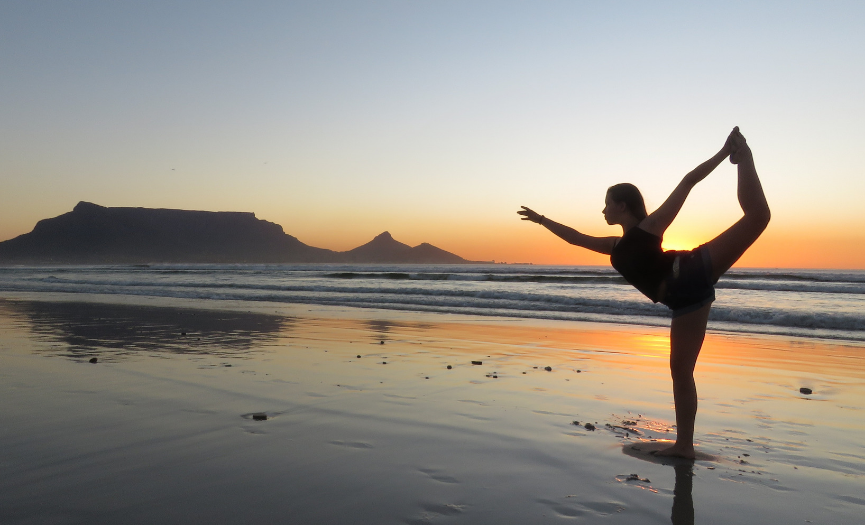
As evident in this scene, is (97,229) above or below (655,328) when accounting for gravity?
above

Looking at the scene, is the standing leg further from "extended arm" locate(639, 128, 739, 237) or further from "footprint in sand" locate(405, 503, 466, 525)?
"footprint in sand" locate(405, 503, 466, 525)

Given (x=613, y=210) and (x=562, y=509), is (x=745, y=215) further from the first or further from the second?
(x=562, y=509)

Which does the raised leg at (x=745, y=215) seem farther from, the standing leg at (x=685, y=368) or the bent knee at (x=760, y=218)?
the standing leg at (x=685, y=368)

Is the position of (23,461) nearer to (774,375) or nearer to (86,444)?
(86,444)

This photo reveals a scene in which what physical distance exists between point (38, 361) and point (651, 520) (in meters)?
7.13

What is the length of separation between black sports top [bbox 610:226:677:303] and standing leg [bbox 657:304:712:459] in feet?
1.10

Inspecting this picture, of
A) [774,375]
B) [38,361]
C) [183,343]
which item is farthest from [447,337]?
[38,361]

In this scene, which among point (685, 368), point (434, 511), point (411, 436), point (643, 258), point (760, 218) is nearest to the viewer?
point (434, 511)

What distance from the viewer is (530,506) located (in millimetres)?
2781

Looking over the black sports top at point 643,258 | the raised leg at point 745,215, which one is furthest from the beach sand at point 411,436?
the raised leg at point 745,215

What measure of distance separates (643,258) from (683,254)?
0.83 feet

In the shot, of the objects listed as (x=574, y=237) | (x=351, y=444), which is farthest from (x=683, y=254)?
(x=351, y=444)

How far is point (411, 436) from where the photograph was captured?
3984 millimetres

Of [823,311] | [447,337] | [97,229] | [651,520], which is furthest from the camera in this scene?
[97,229]
